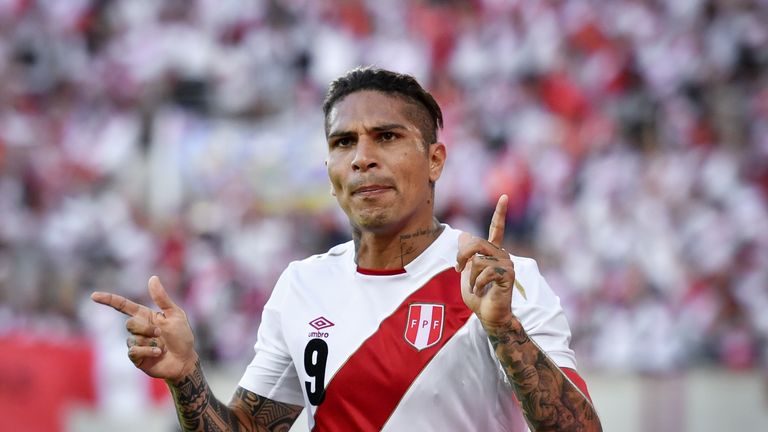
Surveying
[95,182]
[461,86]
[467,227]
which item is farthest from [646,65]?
[95,182]

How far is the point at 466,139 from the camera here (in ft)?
45.1

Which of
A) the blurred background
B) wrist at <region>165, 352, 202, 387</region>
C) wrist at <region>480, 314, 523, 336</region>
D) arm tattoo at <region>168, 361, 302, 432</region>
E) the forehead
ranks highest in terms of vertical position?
the blurred background

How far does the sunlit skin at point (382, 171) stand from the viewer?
3902 millimetres

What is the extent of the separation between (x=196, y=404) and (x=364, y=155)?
100 cm

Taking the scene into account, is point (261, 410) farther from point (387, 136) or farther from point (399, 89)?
point (399, 89)

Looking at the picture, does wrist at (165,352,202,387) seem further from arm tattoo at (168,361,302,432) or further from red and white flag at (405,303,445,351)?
red and white flag at (405,303,445,351)

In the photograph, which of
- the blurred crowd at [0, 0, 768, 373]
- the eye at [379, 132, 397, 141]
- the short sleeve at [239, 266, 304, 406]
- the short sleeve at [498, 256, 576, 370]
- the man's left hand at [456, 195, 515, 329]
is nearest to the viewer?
the man's left hand at [456, 195, 515, 329]

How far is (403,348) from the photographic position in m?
3.77

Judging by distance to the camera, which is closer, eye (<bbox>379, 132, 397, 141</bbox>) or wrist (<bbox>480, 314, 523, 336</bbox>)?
wrist (<bbox>480, 314, 523, 336</bbox>)

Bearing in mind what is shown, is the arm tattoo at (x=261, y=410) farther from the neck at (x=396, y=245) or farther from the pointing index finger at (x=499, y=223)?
the pointing index finger at (x=499, y=223)

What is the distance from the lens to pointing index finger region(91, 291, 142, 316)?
3.65 m

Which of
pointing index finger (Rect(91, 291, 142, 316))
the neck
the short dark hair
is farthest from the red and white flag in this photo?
pointing index finger (Rect(91, 291, 142, 316))

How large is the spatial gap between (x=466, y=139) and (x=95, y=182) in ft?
16.1

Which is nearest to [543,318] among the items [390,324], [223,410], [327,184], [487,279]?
[487,279]
